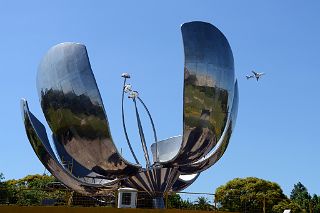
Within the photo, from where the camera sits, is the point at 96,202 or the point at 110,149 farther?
the point at 96,202

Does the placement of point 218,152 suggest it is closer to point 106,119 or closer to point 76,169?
point 106,119

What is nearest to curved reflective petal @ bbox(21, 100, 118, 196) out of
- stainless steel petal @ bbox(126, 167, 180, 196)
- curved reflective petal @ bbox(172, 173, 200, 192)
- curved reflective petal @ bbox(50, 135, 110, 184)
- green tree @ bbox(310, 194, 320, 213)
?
curved reflective petal @ bbox(50, 135, 110, 184)

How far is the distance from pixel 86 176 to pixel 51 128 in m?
2.96

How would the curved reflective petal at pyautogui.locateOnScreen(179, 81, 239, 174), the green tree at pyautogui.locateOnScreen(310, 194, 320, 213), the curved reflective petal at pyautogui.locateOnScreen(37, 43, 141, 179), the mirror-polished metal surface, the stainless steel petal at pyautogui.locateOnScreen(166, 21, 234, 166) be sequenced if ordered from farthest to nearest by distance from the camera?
the green tree at pyautogui.locateOnScreen(310, 194, 320, 213), the mirror-polished metal surface, the curved reflective petal at pyautogui.locateOnScreen(179, 81, 239, 174), the curved reflective petal at pyautogui.locateOnScreen(37, 43, 141, 179), the stainless steel petal at pyautogui.locateOnScreen(166, 21, 234, 166)

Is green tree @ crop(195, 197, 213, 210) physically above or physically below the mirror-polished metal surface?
below

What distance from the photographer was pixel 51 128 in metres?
19.6

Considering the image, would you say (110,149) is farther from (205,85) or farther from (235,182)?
(235,182)

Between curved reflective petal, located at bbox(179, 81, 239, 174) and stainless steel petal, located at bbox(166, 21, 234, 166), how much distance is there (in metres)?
1.15

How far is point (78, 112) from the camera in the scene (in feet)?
60.6

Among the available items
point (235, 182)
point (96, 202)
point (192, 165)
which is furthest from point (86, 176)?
point (235, 182)

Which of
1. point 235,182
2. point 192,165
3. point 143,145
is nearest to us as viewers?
point 192,165

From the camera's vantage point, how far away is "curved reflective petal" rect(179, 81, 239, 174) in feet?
66.8

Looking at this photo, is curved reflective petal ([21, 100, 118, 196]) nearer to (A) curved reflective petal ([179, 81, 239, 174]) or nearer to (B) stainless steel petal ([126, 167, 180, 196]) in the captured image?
(B) stainless steel petal ([126, 167, 180, 196])

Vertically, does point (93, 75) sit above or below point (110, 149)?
above
